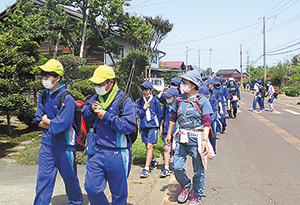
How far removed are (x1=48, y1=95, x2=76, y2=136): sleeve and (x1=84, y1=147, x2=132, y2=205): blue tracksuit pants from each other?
517 mm

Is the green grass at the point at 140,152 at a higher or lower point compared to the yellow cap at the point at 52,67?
lower

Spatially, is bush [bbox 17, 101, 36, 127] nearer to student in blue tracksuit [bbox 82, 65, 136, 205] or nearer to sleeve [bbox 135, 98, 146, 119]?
sleeve [bbox 135, 98, 146, 119]

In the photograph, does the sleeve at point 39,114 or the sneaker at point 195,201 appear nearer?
the sleeve at point 39,114

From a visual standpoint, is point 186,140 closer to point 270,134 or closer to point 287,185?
point 287,185

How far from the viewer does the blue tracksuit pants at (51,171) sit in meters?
3.61

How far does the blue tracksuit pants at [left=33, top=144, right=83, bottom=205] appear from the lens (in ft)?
11.9

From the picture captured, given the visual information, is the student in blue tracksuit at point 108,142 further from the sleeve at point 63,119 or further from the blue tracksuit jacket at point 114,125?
the sleeve at point 63,119

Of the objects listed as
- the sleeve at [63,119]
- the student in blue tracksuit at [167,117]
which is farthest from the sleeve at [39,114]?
the student in blue tracksuit at [167,117]

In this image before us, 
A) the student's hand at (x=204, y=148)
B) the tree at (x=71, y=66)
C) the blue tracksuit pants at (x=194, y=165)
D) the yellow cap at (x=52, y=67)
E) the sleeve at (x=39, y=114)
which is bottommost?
the blue tracksuit pants at (x=194, y=165)

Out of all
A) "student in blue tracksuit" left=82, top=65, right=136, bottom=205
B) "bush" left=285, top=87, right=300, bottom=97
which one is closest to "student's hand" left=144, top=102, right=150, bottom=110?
"student in blue tracksuit" left=82, top=65, right=136, bottom=205

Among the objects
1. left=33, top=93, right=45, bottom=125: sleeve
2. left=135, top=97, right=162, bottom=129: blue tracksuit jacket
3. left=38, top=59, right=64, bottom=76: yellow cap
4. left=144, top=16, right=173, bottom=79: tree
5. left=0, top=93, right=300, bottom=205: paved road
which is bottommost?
left=0, top=93, right=300, bottom=205: paved road

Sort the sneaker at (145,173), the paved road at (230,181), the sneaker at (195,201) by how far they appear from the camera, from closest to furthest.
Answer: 1. the sneaker at (195,201)
2. the paved road at (230,181)
3. the sneaker at (145,173)

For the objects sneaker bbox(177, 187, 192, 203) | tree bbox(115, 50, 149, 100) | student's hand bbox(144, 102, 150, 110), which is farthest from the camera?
tree bbox(115, 50, 149, 100)

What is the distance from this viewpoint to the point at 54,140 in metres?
3.70
